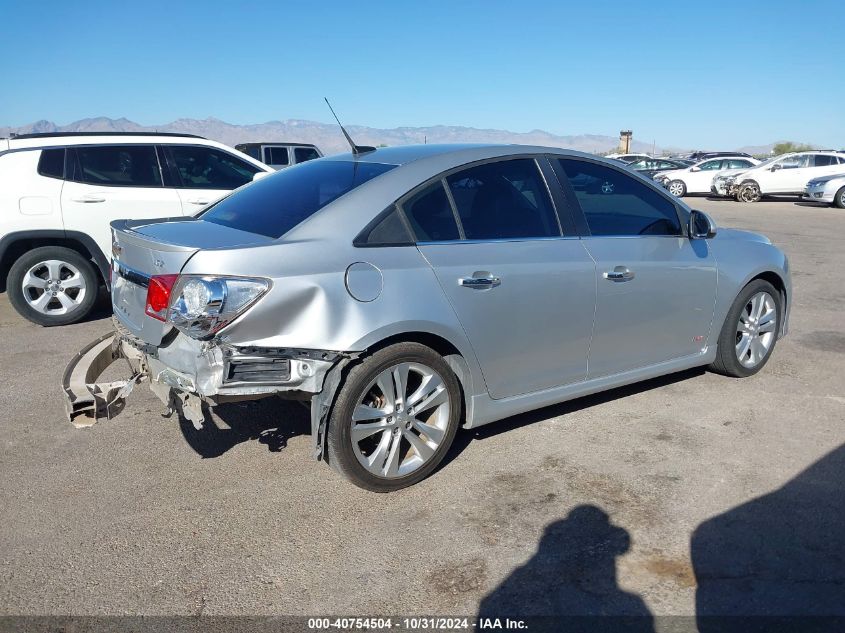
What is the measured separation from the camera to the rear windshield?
12.8 ft

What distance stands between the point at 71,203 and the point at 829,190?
21741mm

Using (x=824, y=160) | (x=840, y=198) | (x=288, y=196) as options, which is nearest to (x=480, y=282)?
(x=288, y=196)

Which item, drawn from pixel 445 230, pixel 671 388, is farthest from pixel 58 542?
pixel 671 388

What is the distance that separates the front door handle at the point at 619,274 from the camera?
4.46 metres

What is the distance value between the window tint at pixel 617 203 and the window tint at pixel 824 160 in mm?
23368

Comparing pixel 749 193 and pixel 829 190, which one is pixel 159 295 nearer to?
pixel 829 190

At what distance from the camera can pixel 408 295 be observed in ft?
12.2

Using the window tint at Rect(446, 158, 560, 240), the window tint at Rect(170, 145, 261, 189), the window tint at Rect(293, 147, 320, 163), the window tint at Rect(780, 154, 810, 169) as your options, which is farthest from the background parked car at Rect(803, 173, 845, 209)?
the window tint at Rect(446, 158, 560, 240)

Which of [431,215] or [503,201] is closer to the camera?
[431,215]

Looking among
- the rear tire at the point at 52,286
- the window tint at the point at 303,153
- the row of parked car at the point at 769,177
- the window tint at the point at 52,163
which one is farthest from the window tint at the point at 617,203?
the window tint at the point at 303,153

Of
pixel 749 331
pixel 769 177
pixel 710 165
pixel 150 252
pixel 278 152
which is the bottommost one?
pixel 769 177

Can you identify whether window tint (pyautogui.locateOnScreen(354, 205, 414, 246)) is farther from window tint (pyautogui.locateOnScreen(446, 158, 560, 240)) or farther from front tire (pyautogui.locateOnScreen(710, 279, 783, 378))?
front tire (pyautogui.locateOnScreen(710, 279, 783, 378))

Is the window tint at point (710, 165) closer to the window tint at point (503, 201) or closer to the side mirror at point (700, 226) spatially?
the side mirror at point (700, 226)

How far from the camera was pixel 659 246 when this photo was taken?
482cm
